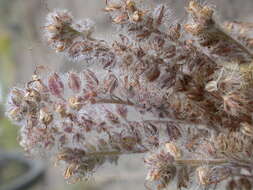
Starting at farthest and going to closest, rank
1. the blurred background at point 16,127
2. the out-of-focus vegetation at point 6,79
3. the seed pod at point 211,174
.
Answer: the out-of-focus vegetation at point 6,79
the blurred background at point 16,127
the seed pod at point 211,174

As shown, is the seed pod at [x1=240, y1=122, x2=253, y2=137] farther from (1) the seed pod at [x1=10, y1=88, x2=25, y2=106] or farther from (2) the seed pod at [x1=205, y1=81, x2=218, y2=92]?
(1) the seed pod at [x1=10, y1=88, x2=25, y2=106]

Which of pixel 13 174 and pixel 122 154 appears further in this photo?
pixel 13 174

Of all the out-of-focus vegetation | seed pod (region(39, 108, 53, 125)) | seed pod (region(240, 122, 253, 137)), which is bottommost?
seed pod (region(240, 122, 253, 137))

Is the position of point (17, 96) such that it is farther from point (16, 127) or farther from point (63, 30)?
point (16, 127)

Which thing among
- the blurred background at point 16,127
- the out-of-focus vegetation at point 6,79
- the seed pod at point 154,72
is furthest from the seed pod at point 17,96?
the out-of-focus vegetation at point 6,79

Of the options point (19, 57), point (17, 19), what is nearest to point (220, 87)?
point (17, 19)

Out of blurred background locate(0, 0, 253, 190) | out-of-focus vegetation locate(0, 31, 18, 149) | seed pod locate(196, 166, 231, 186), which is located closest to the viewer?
seed pod locate(196, 166, 231, 186)

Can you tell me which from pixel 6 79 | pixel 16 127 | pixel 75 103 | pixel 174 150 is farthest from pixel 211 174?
pixel 6 79

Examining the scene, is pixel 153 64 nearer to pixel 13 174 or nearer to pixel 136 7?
pixel 136 7

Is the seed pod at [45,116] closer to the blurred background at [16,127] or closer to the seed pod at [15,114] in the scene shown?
the seed pod at [15,114]

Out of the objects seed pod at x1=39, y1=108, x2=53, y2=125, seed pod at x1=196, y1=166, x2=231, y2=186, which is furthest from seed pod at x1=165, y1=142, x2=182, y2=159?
seed pod at x1=39, y1=108, x2=53, y2=125

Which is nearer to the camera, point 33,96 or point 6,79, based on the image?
point 33,96
